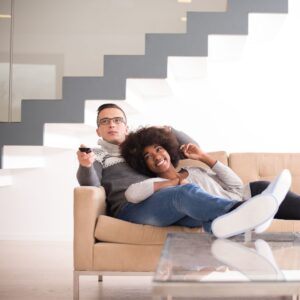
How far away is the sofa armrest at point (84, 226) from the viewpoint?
3.24m

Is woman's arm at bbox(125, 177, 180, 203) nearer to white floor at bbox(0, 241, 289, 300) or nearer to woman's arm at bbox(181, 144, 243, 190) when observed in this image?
woman's arm at bbox(181, 144, 243, 190)

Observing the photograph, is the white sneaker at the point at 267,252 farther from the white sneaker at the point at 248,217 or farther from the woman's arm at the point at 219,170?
the woman's arm at the point at 219,170

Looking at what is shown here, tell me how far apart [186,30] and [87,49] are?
71cm

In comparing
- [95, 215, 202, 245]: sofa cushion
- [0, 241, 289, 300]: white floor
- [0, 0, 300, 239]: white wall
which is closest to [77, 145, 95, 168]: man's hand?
[95, 215, 202, 245]: sofa cushion

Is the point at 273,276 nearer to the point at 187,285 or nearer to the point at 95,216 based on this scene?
the point at 187,285

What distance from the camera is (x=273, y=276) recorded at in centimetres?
167

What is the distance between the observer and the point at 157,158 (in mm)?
3551

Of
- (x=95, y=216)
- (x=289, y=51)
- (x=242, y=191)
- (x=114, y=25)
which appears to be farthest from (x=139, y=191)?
(x=289, y=51)

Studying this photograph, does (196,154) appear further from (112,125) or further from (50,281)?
(50,281)

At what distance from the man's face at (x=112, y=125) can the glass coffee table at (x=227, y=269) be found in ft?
4.78

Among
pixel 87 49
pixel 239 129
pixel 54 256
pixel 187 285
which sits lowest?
pixel 54 256

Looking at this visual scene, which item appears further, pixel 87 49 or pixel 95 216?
pixel 87 49

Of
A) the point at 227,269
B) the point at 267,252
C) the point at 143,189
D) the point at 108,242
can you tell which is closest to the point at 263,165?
the point at 143,189

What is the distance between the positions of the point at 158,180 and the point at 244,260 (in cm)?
147
